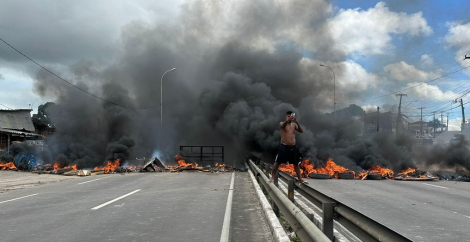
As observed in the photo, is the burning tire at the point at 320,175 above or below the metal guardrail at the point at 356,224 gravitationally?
below

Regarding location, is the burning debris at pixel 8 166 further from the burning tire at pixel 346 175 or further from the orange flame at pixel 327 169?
the burning tire at pixel 346 175

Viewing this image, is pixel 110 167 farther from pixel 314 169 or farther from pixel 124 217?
pixel 124 217

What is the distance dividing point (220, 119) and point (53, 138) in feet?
51.6

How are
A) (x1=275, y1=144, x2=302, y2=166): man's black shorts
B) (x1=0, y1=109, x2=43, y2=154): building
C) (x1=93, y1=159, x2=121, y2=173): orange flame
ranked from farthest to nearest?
(x1=0, y1=109, x2=43, y2=154): building, (x1=93, y1=159, x2=121, y2=173): orange flame, (x1=275, y1=144, x2=302, y2=166): man's black shorts

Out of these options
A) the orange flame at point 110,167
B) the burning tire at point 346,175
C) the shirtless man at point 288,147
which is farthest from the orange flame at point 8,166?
the shirtless man at point 288,147

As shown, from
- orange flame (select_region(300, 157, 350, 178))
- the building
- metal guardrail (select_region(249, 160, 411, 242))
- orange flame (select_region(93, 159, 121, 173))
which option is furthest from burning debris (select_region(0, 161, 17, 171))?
metal guardrail (select_region(249, 160, 411, 242))

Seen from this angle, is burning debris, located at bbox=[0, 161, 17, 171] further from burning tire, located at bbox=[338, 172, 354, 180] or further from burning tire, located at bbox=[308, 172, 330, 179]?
burning tire, located at bbox=[338, 172, 354, 180]

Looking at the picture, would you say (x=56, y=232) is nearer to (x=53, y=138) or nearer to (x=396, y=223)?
(x=396, y=223)

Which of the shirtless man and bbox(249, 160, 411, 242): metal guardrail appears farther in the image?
the shirtless man

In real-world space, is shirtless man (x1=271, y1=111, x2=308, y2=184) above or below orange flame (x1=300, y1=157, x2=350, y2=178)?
above

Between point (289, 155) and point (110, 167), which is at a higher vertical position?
point (289, 155)

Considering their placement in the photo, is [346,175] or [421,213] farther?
[346,175]

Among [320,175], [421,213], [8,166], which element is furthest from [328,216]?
[8,166]

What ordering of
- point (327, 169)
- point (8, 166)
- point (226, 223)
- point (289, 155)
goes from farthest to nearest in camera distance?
point (8, 166) → point (327, 169) → point (289, 155) → point (226, 223)
